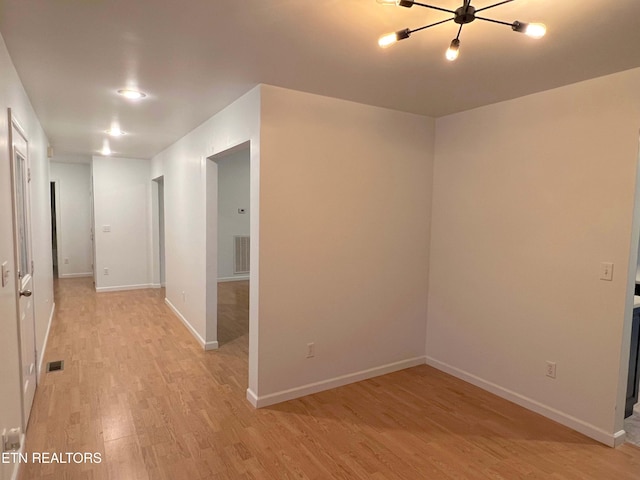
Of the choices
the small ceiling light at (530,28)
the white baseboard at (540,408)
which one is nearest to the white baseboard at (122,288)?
the white baseboard at (540,408)

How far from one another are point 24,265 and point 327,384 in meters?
2.51

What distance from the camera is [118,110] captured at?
3.59m

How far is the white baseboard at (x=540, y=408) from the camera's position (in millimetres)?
2581

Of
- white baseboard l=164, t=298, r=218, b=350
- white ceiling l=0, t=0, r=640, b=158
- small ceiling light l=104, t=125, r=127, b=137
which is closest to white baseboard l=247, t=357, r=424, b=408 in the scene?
white baseboard l=164, t=298, r=218, b=350

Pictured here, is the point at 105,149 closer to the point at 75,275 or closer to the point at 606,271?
the point at 75,275

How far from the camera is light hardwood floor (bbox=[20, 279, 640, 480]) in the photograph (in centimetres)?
228

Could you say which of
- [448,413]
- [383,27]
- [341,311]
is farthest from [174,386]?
[383,27]

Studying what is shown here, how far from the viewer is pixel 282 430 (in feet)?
8.74

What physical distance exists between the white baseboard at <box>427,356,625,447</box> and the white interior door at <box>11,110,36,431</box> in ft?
10.8

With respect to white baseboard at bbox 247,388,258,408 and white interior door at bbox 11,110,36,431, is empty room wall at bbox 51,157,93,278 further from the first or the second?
white baseboard at bbox 247,388,258,408

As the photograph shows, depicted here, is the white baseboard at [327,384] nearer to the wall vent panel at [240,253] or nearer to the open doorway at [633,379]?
the open doorway at [633,379]

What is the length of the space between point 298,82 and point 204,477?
2.55 metres

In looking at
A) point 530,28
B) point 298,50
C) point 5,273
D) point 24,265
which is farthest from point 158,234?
point 530,28

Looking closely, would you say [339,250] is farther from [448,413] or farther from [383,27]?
[383,27]
